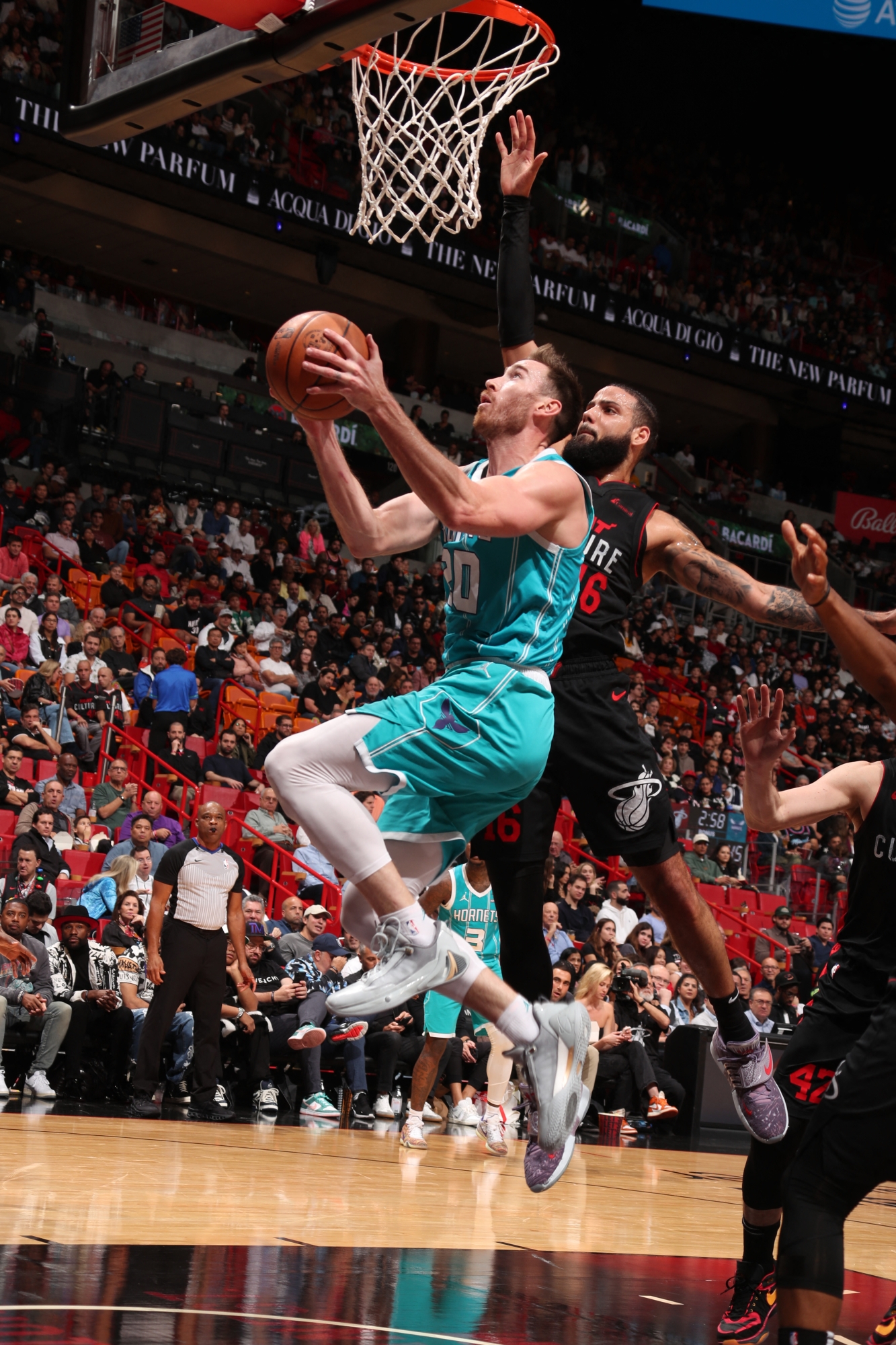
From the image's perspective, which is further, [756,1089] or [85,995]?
[85,995]

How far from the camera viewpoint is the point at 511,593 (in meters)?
4.12

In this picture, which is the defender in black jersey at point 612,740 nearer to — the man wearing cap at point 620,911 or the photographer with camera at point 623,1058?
the photographer with camera at point 623,1058

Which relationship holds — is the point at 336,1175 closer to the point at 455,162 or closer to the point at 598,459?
the point at 598,459

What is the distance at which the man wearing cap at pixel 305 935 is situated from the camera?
11.2 meters

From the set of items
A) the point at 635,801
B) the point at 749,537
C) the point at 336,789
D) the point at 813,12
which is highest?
the point at 813,12

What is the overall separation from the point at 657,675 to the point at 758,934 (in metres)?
7.45

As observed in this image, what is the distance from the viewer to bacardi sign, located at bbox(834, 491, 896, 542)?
30.0 meters

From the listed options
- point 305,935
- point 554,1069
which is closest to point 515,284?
point 554,1069

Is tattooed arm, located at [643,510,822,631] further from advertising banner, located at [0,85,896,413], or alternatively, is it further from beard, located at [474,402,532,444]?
advertising banner, located at [0,85,896,413]

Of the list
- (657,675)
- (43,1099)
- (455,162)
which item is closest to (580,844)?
(657,675)

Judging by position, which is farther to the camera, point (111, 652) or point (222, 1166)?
point (111, 652)

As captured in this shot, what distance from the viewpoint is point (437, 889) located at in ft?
26.9

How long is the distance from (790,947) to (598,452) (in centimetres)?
1195

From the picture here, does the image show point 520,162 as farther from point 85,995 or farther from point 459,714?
point 85,995
